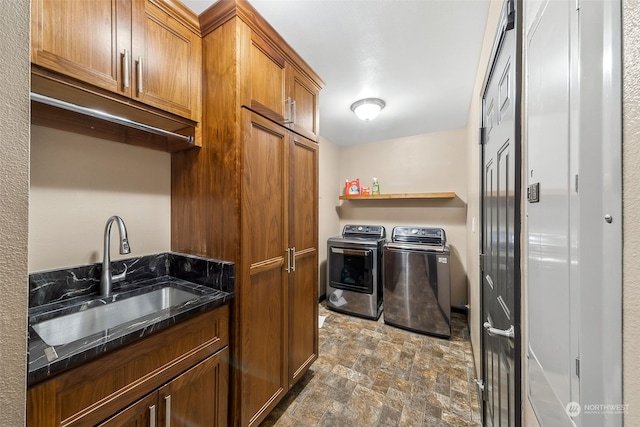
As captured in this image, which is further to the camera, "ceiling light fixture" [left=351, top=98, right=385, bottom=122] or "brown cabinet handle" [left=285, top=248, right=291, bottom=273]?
"ceiling light fixture" [left=351, top=98, right=385, bottom=122]

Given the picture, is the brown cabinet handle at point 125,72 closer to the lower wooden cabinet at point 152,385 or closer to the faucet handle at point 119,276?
the faucet handle at point 119,276

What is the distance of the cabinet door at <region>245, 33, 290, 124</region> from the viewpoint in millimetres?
A: 1344

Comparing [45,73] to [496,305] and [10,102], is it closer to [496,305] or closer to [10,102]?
[10,102]

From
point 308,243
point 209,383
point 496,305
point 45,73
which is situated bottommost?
point 209,383

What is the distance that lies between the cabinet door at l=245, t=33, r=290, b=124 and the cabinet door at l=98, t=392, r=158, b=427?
4.68 feet

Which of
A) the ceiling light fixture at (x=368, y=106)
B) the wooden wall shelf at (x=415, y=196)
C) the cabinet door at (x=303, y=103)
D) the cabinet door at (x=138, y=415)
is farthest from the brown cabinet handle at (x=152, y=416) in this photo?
the wooden wall shelf at (x=415, y=196)

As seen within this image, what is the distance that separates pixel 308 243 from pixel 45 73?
1558 mm

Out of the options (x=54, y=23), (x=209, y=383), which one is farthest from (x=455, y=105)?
(x=209, y=383)

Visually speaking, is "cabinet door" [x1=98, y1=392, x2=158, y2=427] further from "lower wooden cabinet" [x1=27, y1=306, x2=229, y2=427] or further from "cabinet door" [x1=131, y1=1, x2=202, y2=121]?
"cabinet door" [x1=131, y1=1, x2=202, y2=121]

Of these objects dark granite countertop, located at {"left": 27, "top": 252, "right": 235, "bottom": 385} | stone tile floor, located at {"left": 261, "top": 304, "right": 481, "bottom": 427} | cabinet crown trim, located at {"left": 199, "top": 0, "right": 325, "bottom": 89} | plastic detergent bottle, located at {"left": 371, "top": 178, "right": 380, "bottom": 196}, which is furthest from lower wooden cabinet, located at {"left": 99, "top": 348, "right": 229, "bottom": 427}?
plastic detergent bottle, located at {"left": 371, "top": 178, "right": 380, "bottom": 196}

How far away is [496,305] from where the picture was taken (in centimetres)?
109

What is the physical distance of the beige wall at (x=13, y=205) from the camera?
1.38ft

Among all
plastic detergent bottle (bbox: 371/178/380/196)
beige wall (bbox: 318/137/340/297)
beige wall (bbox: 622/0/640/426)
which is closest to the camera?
beige wall (bbox: 622/0/640/426)

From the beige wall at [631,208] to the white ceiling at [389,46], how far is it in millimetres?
1328
